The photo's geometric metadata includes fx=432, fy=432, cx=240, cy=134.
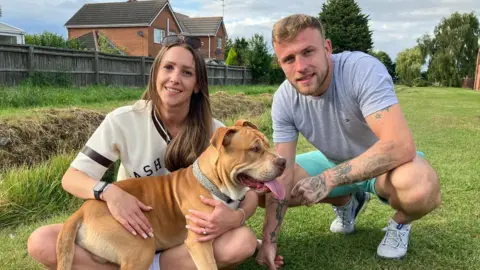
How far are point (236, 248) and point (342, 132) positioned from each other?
1.51 meters

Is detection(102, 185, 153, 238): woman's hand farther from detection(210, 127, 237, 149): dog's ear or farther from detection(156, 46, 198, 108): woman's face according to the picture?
detection(156, 46, 198, 108): woman's face

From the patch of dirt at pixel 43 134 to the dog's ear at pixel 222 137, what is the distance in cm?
534

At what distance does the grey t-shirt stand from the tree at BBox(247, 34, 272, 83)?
36812 mm

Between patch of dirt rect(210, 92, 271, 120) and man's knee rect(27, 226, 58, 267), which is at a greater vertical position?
man's knee rect(27, 226, 58, 267)

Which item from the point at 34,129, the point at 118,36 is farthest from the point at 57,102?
the point at 118,36

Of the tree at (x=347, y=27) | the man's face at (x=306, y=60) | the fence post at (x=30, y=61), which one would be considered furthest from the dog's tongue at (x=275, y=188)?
the tree at (x=347, y=27)

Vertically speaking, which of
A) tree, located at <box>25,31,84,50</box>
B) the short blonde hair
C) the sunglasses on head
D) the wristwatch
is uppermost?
tree, located at <box>25,31,84,50</box>

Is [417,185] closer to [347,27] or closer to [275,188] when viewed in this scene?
[275,188]

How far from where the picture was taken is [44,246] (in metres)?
3.01

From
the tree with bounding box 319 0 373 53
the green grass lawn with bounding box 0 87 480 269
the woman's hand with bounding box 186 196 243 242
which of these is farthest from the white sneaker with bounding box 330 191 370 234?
the tree with bounding box 319 0 373 53

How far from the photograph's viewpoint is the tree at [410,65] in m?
71.2

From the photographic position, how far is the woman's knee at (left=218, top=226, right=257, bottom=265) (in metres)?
3.26

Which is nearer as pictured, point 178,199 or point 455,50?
point 178,199

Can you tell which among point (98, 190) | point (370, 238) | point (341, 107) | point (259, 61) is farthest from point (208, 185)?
point (259, 61)
